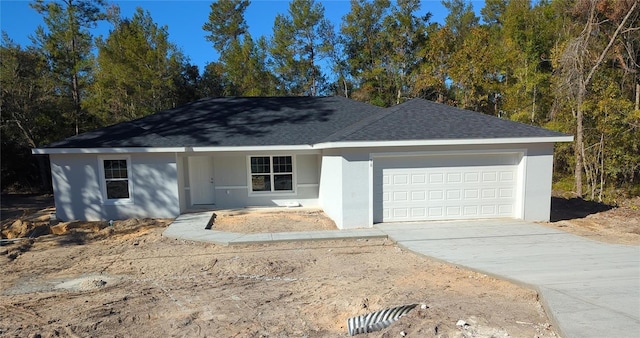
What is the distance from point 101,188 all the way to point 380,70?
22315mm

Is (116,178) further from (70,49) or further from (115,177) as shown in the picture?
(70,49)

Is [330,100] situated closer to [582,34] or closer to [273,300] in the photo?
[582,34]

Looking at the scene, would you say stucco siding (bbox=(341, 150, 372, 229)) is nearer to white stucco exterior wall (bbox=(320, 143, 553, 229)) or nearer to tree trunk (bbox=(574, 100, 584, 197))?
white stucco exterior wall (bbox=(320, 143, 553, 229))

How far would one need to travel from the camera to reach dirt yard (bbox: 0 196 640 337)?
4.52 m

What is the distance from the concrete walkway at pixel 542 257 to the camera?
4.43m

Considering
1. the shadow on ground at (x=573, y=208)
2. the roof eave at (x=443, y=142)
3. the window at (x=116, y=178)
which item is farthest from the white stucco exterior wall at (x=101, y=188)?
the shadow on ground at (x=573, y=208)

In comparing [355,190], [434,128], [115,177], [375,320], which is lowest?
[375,320]

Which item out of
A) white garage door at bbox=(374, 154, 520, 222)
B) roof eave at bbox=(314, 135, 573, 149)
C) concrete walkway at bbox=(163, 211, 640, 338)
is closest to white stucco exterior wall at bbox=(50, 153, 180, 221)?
concrete walkway at bbox=(163, 211, 640, 338)

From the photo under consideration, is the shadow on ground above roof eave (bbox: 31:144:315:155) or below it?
below

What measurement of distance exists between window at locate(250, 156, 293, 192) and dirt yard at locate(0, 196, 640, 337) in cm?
495

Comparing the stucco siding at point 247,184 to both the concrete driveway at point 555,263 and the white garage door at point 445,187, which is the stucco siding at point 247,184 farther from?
the concrete driveway at point 555,263

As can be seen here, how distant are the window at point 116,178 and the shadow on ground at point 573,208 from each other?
45.0 ft

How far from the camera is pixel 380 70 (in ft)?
92.6

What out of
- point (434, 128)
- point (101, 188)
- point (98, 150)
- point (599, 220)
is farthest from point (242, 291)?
point (599, 220)
